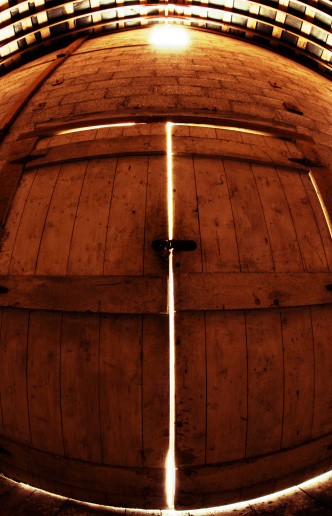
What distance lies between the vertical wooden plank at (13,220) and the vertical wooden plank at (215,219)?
1933 mm

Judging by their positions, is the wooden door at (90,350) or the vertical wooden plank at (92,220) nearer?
the wooden door at (90,350)

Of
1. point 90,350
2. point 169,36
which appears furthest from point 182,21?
point 90,350

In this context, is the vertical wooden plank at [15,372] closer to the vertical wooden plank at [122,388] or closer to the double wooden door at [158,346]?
the double wooden door at [158,346]

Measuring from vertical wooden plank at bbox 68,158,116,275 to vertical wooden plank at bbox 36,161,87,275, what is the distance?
0.21ft

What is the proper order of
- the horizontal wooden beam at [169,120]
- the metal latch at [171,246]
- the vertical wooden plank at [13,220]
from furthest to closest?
1. the horizontal wooden beam at [169,120]
2. the vertical wooden plank at [13,220]
3. the metal latch at [171,246]

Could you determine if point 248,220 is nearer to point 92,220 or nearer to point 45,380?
point 92,220

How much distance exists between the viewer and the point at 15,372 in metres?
2.20

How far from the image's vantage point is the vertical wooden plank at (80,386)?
6.85 ft

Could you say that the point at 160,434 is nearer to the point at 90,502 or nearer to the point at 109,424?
the point at 109,424

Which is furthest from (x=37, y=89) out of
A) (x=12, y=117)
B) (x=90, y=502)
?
(x=90, y=502)

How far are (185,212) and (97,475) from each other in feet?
8.41

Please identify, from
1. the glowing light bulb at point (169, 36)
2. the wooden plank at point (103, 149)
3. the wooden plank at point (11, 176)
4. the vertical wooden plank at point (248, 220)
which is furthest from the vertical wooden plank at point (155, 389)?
the glowing light bulb at point (169, 36)

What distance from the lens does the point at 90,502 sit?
2297 millimetres

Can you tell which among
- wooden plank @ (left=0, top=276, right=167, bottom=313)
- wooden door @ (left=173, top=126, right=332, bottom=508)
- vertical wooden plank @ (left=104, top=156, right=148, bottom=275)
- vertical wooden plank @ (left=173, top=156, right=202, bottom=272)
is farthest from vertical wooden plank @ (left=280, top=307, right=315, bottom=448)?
vertical wooden plank @ (left=104, top=156, right=148, bottom=275)
